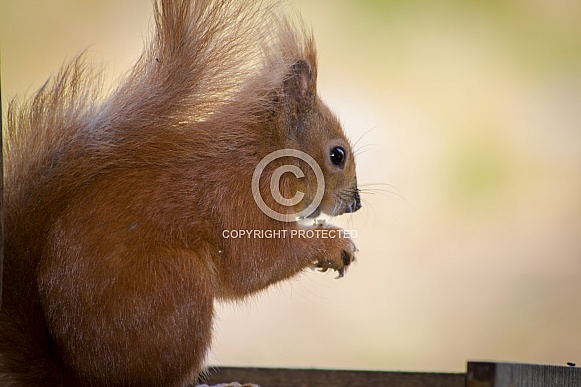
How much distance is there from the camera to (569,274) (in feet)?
10.6

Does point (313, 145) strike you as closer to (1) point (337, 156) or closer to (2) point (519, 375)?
(1) point (337, 156)

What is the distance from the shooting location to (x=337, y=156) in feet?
6.23

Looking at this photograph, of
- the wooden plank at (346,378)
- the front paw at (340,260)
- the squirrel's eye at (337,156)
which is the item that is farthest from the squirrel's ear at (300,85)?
the wooden plank at (346,378)

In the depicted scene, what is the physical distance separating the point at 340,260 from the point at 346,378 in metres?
0.30

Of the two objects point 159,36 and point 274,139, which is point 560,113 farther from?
point 159,36

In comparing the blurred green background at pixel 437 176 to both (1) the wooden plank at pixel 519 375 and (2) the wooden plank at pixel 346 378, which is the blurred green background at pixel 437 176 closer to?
(2) the wooden plank at pixel 346 378

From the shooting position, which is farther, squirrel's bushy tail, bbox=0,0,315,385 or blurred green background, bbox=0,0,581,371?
blurred green background, bbox=0,0,581,371

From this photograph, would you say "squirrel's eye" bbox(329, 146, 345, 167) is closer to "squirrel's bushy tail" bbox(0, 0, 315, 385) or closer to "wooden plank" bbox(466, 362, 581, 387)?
"squirrel's bushy tail" bbox(0, 0, 315, 385)

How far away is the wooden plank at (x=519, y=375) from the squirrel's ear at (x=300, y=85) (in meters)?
0.73

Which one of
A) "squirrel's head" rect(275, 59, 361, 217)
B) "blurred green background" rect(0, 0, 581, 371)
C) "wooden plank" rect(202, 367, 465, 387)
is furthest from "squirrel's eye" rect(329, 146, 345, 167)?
"blurred green background" rect(0, 0, 581, 371)

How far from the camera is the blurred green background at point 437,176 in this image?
275 cm

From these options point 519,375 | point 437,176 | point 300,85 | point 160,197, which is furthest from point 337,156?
point 437,176

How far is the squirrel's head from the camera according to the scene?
1.84 metres

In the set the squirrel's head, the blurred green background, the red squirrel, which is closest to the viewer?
the red squirrel
